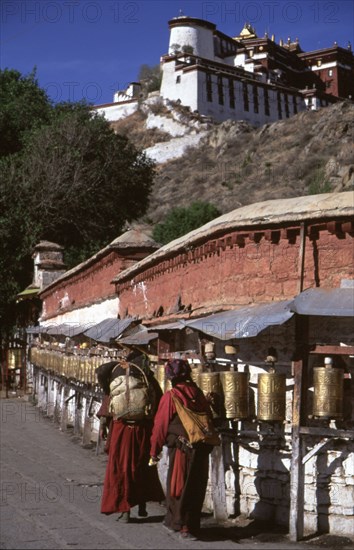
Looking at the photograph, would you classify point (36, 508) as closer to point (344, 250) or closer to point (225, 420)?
point (225, 420)

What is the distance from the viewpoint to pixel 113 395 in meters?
8.59

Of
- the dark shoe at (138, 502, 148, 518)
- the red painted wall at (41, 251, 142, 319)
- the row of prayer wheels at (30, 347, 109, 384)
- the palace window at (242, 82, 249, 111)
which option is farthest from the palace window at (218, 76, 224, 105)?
the dark shoe at (138, 502, 148, 518)

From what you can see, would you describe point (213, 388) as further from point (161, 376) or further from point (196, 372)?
point (161, 376)

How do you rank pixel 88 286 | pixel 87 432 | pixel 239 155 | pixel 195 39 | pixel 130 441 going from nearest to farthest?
pixel 130 441, pixel 87 432, pixel 88 286, pixel 239 155, pixel 195 39

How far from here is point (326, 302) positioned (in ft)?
24.7

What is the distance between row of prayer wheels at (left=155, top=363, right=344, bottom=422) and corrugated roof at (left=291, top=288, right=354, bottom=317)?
56 centimetres

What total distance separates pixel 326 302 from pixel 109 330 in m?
6.20

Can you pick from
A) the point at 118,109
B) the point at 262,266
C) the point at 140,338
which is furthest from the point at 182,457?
the point at 118,109

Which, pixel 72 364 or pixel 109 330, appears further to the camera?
pixel 72 364

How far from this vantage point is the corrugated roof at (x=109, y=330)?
1263 cm

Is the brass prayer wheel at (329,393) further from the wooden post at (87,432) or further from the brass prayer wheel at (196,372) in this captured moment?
the wooden post at (87,432)

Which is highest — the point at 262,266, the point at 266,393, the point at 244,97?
the point at 244,97

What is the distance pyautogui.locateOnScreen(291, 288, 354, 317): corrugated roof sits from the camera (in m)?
7.28

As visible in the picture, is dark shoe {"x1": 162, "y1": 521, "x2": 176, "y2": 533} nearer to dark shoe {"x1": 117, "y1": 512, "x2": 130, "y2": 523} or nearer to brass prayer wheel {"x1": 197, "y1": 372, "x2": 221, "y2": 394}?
dark shoe {"x1": 117, "y1": 512, "x2": 130, "y2": 523}
